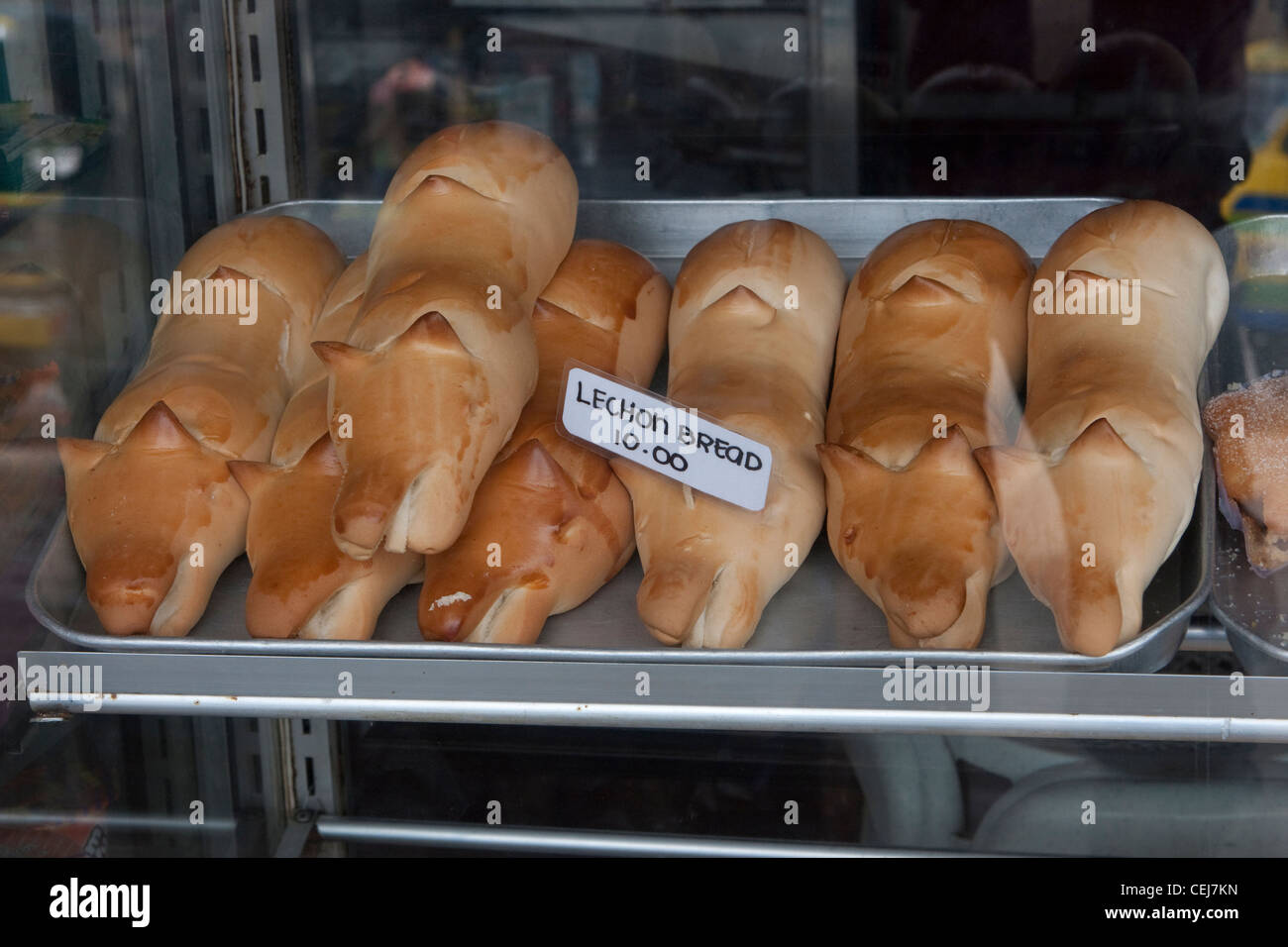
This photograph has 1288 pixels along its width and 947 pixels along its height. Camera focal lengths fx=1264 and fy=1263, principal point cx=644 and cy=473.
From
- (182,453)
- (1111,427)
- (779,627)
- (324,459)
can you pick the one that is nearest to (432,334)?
(324,459)

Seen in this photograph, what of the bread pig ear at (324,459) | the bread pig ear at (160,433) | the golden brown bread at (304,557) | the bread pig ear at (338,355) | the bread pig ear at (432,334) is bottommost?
the golden brown bread at (304,557)

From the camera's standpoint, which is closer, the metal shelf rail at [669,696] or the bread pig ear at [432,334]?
the metal shelf rail at [669,696]

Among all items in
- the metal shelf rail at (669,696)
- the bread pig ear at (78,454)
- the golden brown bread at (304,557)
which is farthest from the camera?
the bread pig ear at (78,454)

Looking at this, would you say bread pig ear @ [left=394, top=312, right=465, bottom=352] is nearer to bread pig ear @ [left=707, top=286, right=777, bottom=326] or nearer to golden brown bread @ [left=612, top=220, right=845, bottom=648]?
golden brown bread @ [left=612, top=220, right=845, bottom=648]

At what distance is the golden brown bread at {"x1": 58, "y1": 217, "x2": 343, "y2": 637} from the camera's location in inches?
41.7

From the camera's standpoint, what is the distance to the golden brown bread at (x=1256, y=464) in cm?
106

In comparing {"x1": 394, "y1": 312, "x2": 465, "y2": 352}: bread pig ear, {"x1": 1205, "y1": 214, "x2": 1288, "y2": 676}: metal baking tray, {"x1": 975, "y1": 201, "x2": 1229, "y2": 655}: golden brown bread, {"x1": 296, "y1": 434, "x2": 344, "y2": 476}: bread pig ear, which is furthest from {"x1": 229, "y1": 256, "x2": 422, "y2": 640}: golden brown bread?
{"x1": 1205, "y1": 214, "x2": 1288, "y2": 676}: metal baking tray

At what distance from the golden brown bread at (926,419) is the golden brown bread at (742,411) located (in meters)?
0.03

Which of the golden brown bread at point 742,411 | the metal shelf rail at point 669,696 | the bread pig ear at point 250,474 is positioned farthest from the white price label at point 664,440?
the bread pig ear at point 250,474

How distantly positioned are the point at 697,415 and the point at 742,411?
49 mm

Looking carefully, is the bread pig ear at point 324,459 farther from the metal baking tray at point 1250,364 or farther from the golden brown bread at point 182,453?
the metal baking tray at point 1250,364

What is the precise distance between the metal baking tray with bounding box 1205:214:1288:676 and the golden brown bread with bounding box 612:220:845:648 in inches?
13.4
